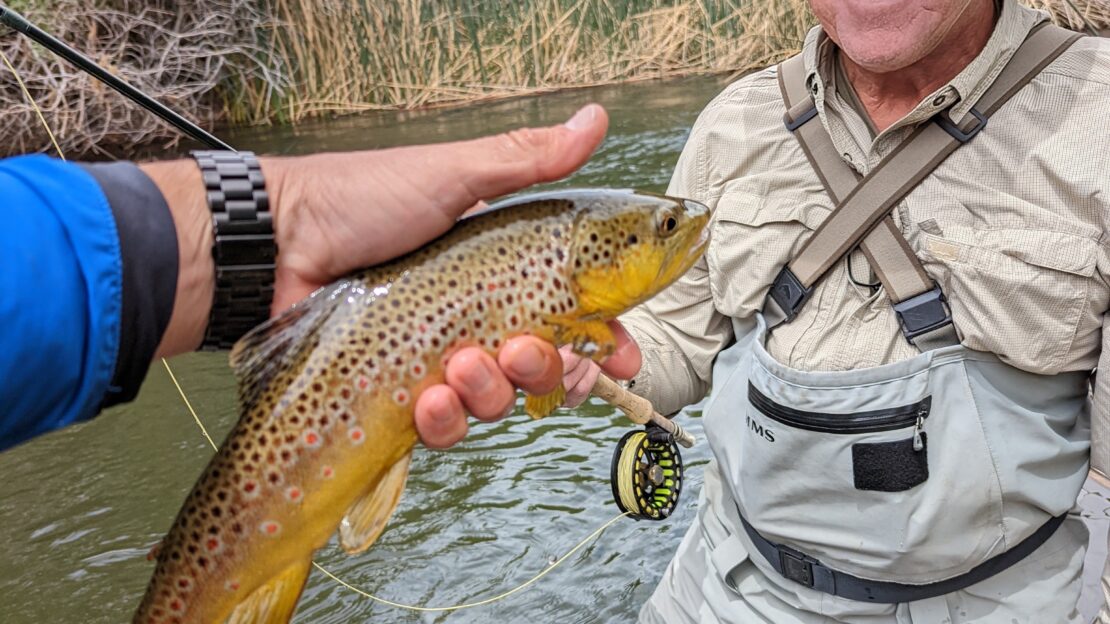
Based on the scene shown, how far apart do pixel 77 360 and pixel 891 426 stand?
1.76 metres

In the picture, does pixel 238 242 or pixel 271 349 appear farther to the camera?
pixel 238 242

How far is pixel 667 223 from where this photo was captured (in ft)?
6.29

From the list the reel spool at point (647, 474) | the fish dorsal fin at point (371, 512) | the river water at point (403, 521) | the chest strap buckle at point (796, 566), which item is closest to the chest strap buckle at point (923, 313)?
the chest strap buckle at point (796, 566)

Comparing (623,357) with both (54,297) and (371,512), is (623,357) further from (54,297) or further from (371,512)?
(54,297)

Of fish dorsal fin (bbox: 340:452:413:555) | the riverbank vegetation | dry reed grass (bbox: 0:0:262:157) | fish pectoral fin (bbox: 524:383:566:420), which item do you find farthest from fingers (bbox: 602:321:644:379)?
the riverbank vegetation

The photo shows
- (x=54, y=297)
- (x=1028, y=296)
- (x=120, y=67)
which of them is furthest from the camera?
(x=120, y=67)

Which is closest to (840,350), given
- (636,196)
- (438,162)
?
(636,196)

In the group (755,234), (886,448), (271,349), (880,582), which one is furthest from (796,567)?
(271,349)

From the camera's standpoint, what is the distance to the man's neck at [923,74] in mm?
2715

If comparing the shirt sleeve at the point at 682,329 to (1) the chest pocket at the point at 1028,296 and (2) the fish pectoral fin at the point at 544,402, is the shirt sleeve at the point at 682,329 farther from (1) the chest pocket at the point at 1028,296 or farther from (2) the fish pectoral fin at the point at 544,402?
(2) the fish pectoral fin at the point at 544,402

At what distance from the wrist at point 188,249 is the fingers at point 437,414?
420mm

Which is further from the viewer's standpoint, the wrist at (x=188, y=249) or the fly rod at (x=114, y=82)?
the fly rod at (x=114, y=82)

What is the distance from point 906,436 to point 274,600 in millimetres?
1522

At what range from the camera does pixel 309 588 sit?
4273 mm
